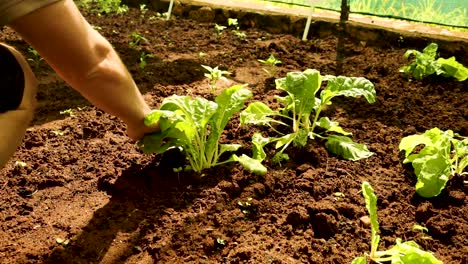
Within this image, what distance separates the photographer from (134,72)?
133 inches

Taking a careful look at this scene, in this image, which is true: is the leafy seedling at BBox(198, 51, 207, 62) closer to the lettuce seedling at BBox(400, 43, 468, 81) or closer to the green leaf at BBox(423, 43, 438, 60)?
the lettuce seedling at BBox(400, 43, 468, 81)

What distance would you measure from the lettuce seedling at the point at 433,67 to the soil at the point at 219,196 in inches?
2.9

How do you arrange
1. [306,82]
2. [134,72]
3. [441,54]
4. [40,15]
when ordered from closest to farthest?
[40,15]
[306,82]
[134,72]
[441,54]

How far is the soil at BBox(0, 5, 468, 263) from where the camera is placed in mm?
Result: 1960

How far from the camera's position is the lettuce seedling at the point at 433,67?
10.4 ft

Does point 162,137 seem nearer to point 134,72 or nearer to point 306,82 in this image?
point 306,82

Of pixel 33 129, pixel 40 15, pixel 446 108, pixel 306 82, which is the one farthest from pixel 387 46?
pixel 40 15

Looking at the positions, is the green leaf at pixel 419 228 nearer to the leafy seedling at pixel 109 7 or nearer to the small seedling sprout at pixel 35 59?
the small seedling sprout at pixel 35 59

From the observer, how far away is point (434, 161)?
7.18ft

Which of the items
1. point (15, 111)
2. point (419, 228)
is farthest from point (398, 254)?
point (15, 111)

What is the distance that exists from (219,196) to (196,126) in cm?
33

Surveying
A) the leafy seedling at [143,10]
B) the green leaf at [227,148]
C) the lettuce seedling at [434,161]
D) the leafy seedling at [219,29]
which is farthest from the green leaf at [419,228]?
the leafy seedling at [143,10]

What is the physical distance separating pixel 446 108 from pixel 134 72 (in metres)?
2.03

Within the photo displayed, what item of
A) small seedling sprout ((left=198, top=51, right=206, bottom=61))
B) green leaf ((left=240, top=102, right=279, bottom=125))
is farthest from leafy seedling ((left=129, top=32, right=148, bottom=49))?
green leaf ((left=240, top=102, right=279, bottom=125))
